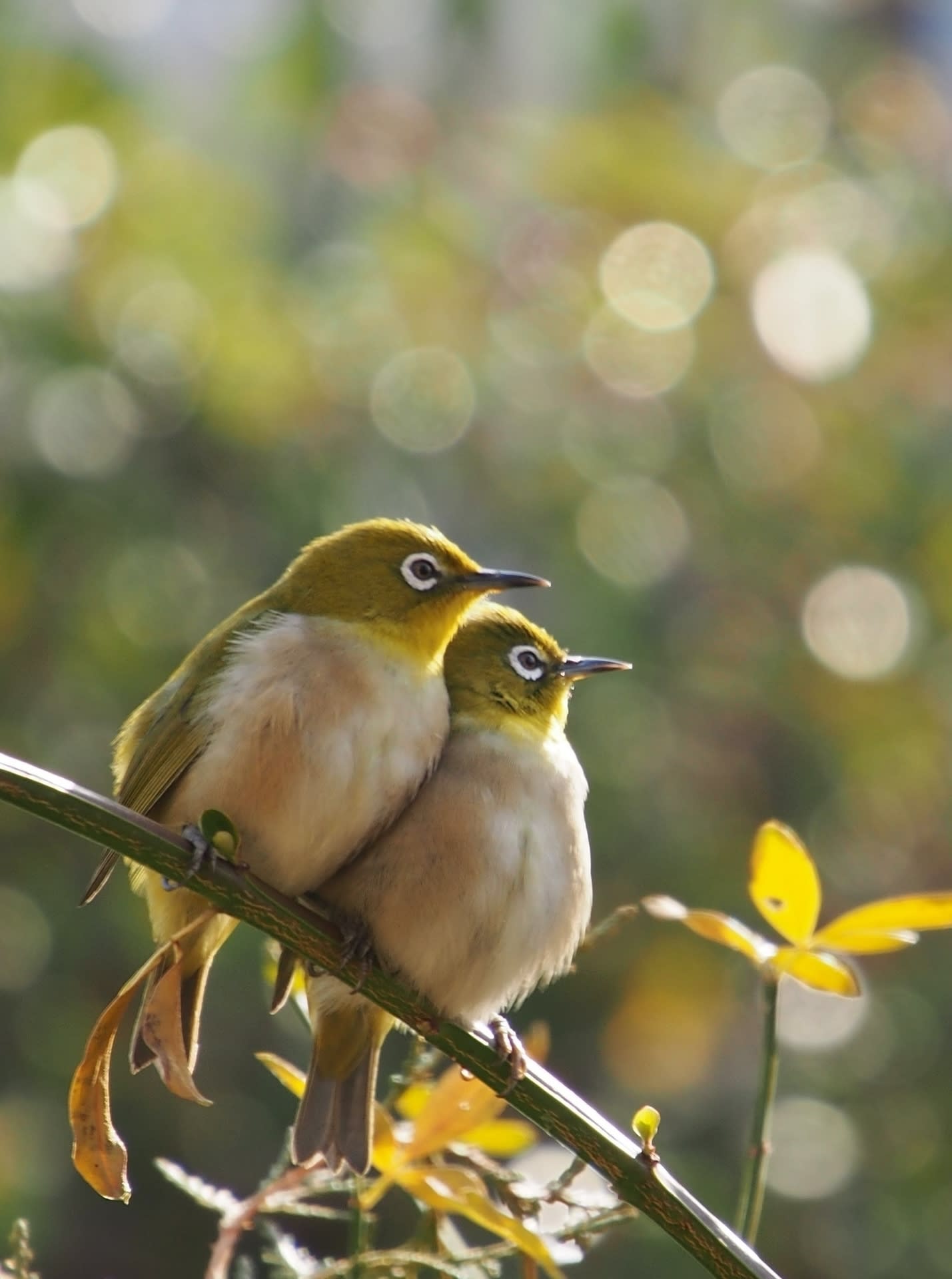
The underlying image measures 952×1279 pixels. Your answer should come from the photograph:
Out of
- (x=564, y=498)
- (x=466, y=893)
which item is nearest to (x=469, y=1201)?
(x=466, y=893)

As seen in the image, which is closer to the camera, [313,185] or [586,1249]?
[586,1249]

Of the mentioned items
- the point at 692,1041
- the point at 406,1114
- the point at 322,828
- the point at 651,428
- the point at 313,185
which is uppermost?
the point at 313,185

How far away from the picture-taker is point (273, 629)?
3.01 m

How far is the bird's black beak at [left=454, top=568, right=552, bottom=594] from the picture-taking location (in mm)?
2854

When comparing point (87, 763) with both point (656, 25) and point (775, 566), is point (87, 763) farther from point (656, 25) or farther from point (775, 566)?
point (656, 25)

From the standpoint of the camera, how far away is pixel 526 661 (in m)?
3.23

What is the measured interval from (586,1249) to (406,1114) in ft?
1.08

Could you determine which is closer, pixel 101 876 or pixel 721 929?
pixel 721 929

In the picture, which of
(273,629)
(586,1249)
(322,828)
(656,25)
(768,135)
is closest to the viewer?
(586,1249)

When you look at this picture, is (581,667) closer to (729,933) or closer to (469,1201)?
(729,933)

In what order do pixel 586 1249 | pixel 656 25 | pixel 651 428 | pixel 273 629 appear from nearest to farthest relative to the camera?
1. pixel 586 1249
2. pixel 273 629
3. pixel 651 428
4. pixel 656 25

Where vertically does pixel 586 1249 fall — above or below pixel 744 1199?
below

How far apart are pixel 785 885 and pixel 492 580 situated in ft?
4.03

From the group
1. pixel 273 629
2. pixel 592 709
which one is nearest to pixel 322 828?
pixel 273 629
